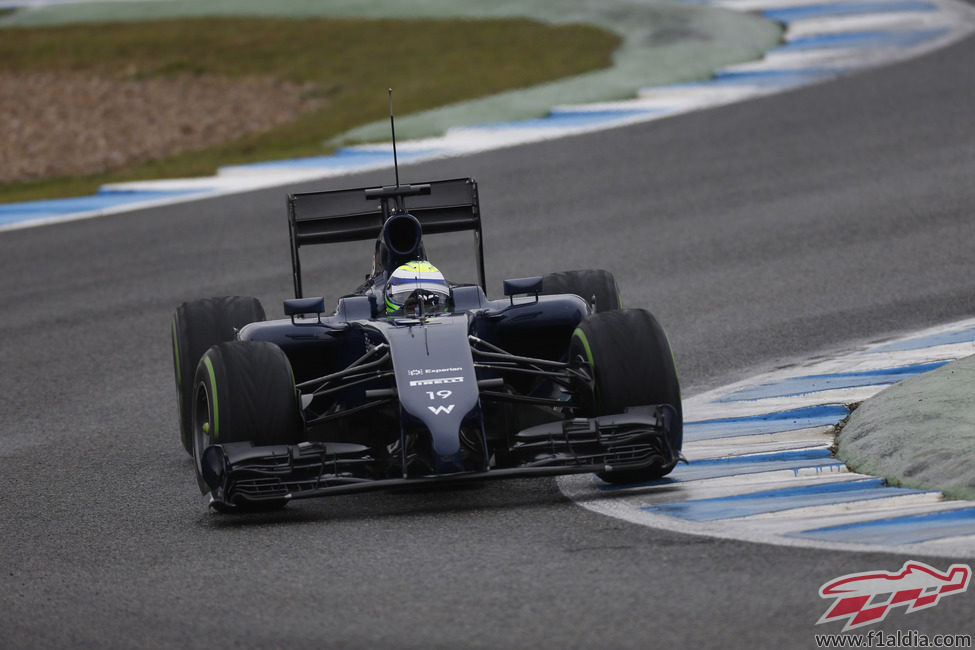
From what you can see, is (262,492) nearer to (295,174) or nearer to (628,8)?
(295,174)

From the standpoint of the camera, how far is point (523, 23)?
858 inches

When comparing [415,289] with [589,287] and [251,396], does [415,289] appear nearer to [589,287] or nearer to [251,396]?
[251,396]

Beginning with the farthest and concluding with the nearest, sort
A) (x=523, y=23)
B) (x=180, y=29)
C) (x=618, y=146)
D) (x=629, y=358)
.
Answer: (x=180, y=29), (x=523, y=23), (x=618, y=146), (x=629, y=358)

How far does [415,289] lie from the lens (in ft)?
23.1

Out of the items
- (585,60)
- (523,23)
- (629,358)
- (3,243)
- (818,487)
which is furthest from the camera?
(523,23)

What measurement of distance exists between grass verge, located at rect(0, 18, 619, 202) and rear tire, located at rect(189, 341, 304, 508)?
9.80m

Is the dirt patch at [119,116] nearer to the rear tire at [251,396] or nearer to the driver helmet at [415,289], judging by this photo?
the driver helmet at [415,289]

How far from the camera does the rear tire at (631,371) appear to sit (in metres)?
6.45

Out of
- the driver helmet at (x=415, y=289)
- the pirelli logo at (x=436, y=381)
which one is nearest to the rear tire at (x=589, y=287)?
the driver helmet at (x=415, y=289)

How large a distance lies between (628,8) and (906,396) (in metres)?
15.9

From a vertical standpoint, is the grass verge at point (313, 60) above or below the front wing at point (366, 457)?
above

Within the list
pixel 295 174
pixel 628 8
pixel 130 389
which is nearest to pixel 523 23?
pixel 628 8

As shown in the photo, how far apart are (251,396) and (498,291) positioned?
4923mm

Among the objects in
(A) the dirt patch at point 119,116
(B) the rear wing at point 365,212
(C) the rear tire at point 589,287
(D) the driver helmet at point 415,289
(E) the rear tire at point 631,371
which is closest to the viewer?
(E) the rear tire at point 631,371
